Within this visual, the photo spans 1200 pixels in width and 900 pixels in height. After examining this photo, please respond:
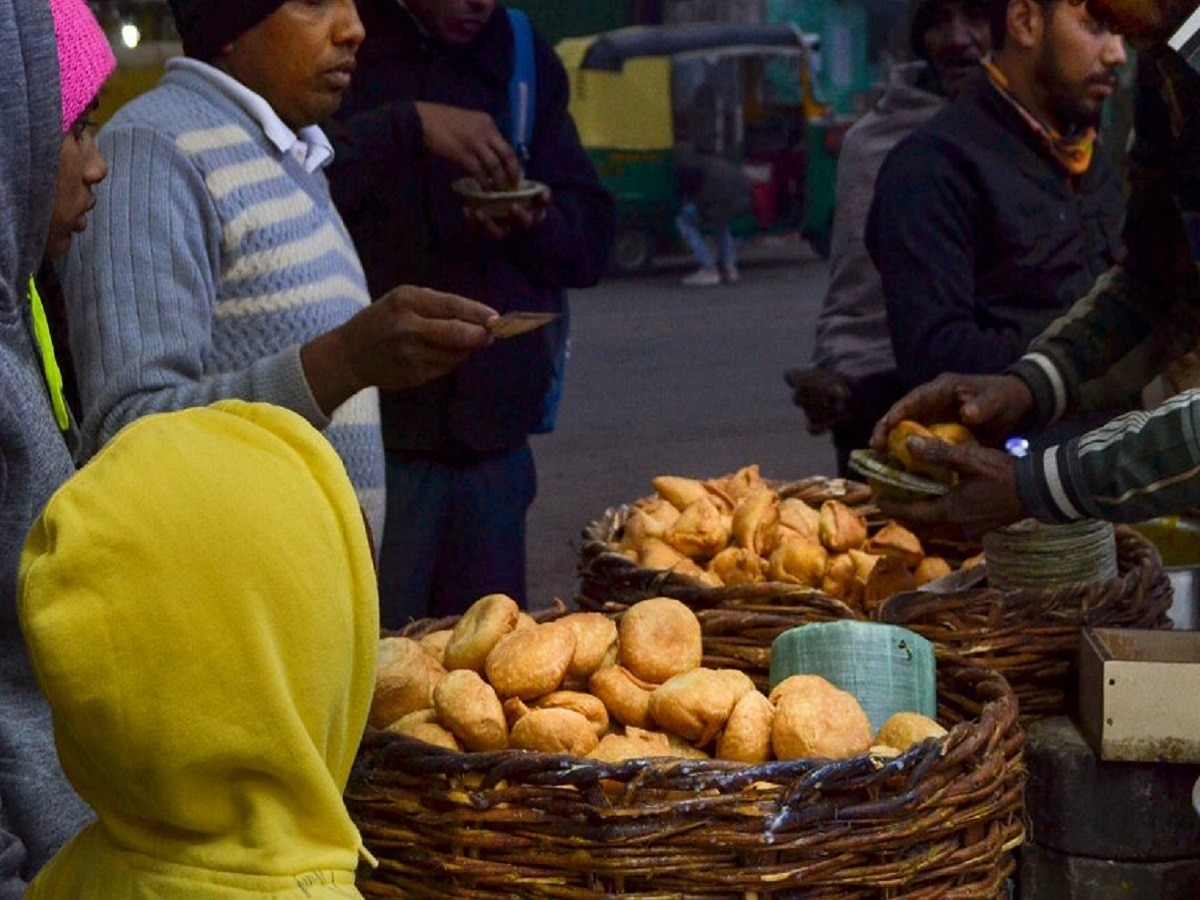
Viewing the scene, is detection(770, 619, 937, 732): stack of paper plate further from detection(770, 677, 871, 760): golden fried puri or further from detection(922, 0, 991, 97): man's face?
detection(922, 0, 991, 97): man's face

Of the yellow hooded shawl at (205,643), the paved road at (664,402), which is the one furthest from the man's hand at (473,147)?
the paved road at (664,402)

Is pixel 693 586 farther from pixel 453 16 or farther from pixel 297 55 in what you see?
pixel 453 16

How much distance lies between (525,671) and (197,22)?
1298 millimetres

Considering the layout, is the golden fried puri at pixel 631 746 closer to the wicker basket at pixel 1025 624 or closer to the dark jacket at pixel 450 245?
the wicker basket at pixel 1025 624

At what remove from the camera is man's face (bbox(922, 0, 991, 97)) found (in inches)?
173

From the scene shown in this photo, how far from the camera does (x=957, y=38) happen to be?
14.6ft

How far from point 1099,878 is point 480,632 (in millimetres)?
1024

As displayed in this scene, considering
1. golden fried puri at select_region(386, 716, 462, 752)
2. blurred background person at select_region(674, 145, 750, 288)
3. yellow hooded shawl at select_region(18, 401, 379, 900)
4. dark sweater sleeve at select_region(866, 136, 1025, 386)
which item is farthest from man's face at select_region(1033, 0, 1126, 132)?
blurred background person at select_region(674, 145, 750, 288)

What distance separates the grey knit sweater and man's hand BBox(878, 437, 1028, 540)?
1.49m

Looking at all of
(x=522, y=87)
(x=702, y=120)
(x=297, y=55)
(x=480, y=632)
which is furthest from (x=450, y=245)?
(x=702, y=120)

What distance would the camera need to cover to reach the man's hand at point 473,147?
3.51 metres

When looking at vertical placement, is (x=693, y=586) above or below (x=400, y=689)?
below

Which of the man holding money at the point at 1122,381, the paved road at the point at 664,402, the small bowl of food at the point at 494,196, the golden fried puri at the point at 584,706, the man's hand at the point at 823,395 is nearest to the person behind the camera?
the golden fried puri at the point at 584,706

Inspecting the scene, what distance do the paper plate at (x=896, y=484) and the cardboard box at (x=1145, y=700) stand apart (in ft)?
1.26
